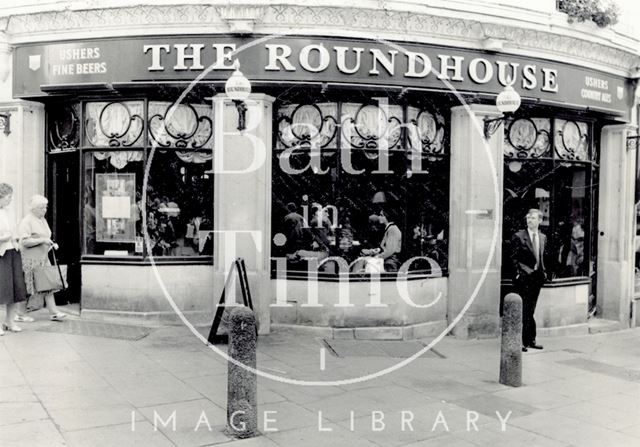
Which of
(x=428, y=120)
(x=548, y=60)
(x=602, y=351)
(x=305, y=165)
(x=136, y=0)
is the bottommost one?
(x=602, y=351)

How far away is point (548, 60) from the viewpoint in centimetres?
1004

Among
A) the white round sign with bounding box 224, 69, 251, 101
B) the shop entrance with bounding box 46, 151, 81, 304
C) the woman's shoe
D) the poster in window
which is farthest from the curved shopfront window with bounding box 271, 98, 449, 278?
the shop entrance with bounding box 46, 151, 81, 304

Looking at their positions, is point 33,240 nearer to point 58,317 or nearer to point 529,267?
point 58,317

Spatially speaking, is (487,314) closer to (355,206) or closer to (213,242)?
(355,206)

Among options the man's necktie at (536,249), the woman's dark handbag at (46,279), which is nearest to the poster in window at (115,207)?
the woman's dark handbag at (46,279)

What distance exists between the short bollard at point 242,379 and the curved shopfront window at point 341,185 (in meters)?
4.13

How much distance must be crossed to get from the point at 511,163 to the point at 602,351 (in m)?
3.40

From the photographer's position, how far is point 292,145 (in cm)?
940

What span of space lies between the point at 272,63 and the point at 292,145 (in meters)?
1.31

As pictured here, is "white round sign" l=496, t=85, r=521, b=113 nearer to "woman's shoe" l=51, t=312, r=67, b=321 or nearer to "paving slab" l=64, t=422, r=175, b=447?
"paving slab" l=64, t=422, r=175, b=447

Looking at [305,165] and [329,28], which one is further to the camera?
[305,165]

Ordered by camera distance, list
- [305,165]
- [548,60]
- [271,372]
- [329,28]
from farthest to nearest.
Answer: [548,60] < [305,165] < [329,28] < [271,372]

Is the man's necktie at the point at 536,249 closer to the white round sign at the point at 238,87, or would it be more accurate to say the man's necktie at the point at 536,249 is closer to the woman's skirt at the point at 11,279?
the white round sign at the point at 238,87

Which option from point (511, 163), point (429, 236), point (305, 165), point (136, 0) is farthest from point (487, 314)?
point (136, 0)
